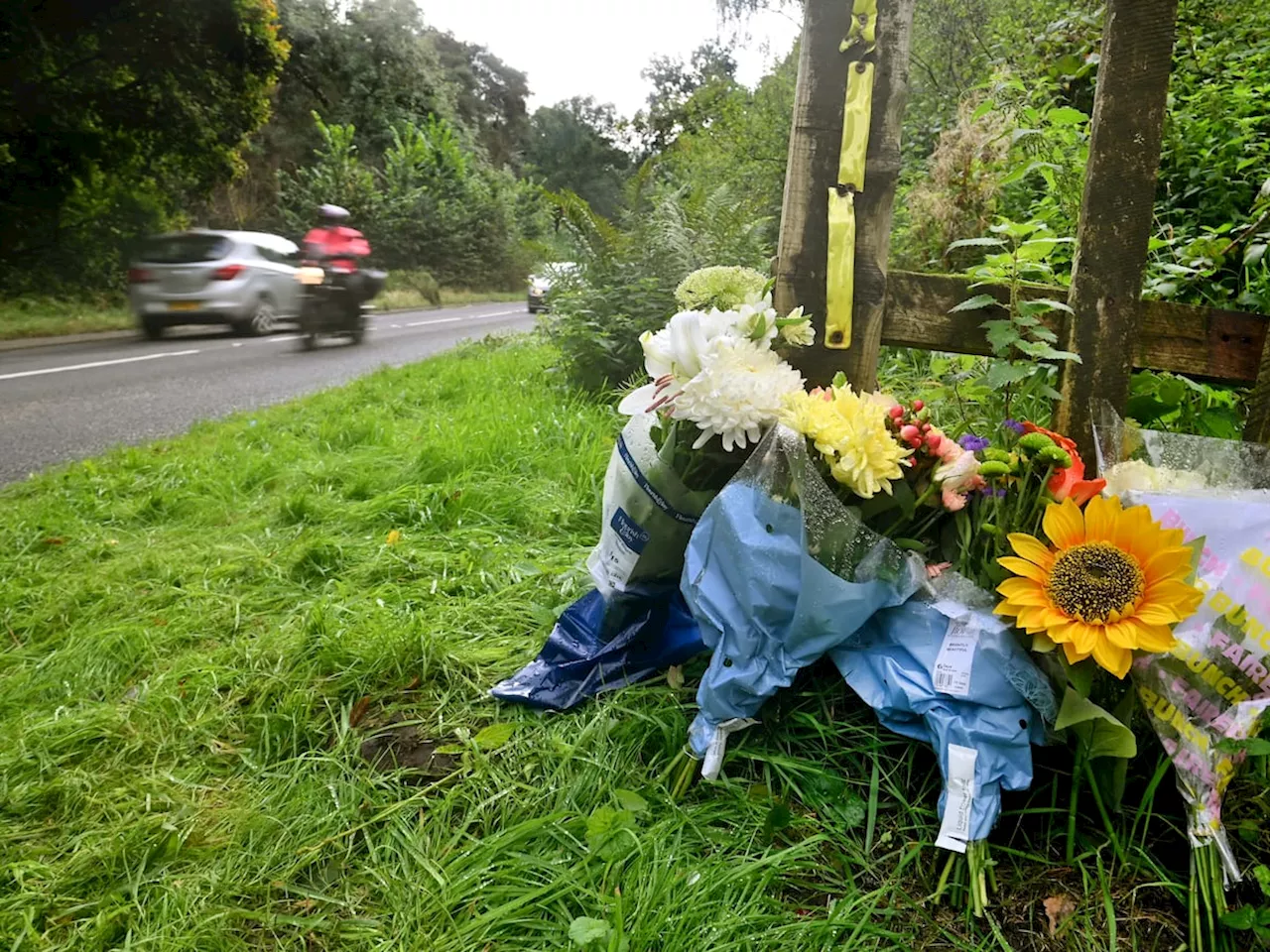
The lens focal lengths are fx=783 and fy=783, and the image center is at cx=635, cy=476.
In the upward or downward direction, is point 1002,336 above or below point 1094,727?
above

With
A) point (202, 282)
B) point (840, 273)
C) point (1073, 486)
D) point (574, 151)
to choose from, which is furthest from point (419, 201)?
point (1073, 486)

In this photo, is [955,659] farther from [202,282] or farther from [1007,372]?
[202,282]

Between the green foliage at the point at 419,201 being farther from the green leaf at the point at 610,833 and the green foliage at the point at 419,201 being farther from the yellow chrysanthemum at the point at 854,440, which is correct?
the green leaf at the point at 610,833

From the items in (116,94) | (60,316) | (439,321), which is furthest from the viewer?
(439,321)

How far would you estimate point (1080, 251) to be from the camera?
5.54 feet

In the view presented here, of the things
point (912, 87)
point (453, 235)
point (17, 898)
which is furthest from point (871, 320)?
point (453, 235)

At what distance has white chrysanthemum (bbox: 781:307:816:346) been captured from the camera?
162 centimetres

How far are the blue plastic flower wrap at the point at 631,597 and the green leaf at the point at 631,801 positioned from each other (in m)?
0.32

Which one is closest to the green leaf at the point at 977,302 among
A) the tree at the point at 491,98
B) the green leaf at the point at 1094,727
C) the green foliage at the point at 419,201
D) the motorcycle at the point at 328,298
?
the green leaf at the point at 1094,727

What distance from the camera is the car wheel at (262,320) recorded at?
36.1 ft

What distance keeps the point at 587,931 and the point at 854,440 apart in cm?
92

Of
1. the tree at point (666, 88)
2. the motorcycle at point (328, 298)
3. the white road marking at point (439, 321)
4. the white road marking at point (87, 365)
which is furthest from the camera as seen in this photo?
the tree at point (666, 88)

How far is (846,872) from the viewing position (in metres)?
1.30

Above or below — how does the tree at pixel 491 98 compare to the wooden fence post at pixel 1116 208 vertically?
above
